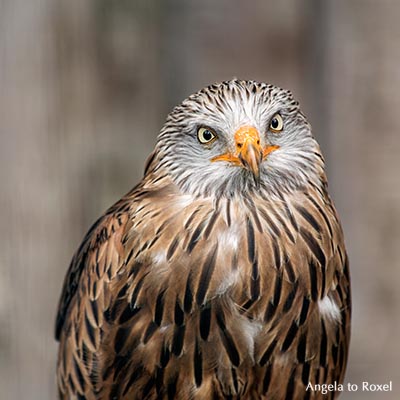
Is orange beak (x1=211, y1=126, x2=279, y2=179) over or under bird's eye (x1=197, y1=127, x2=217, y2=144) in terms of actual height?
under

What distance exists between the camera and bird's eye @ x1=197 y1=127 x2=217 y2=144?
2.64 meters

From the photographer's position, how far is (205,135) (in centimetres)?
265

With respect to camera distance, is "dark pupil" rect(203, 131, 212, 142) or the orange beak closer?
the orange beak

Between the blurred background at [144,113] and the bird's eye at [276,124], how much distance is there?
1.55 m

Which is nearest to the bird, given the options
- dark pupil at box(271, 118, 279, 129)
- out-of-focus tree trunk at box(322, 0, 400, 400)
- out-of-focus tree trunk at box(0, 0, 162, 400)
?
dark pupil at box(271, 118, 279, 129)

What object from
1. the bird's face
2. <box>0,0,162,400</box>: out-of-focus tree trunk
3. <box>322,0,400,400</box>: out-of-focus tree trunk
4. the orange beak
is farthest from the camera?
<box>322,0,400,400</box>: out-of-focus tree trunk

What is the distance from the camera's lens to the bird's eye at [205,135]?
264 centimetres

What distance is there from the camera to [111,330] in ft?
9.11

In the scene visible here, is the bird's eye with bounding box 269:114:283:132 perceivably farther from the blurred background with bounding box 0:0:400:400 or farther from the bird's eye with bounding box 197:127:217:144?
the blurred background with bounding box 0:0:400:400

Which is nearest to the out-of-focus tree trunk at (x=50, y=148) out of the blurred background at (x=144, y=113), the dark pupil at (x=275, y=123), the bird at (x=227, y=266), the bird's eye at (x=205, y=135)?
the blurred background at (x=144, y=113)

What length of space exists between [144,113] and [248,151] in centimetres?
184

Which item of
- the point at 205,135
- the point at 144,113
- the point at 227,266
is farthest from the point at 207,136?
the point at 144,113

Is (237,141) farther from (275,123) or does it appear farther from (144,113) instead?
(144,113)

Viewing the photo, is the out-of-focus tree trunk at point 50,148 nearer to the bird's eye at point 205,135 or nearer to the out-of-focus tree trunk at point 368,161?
the out-of-focus tree trunk at point 368,161
